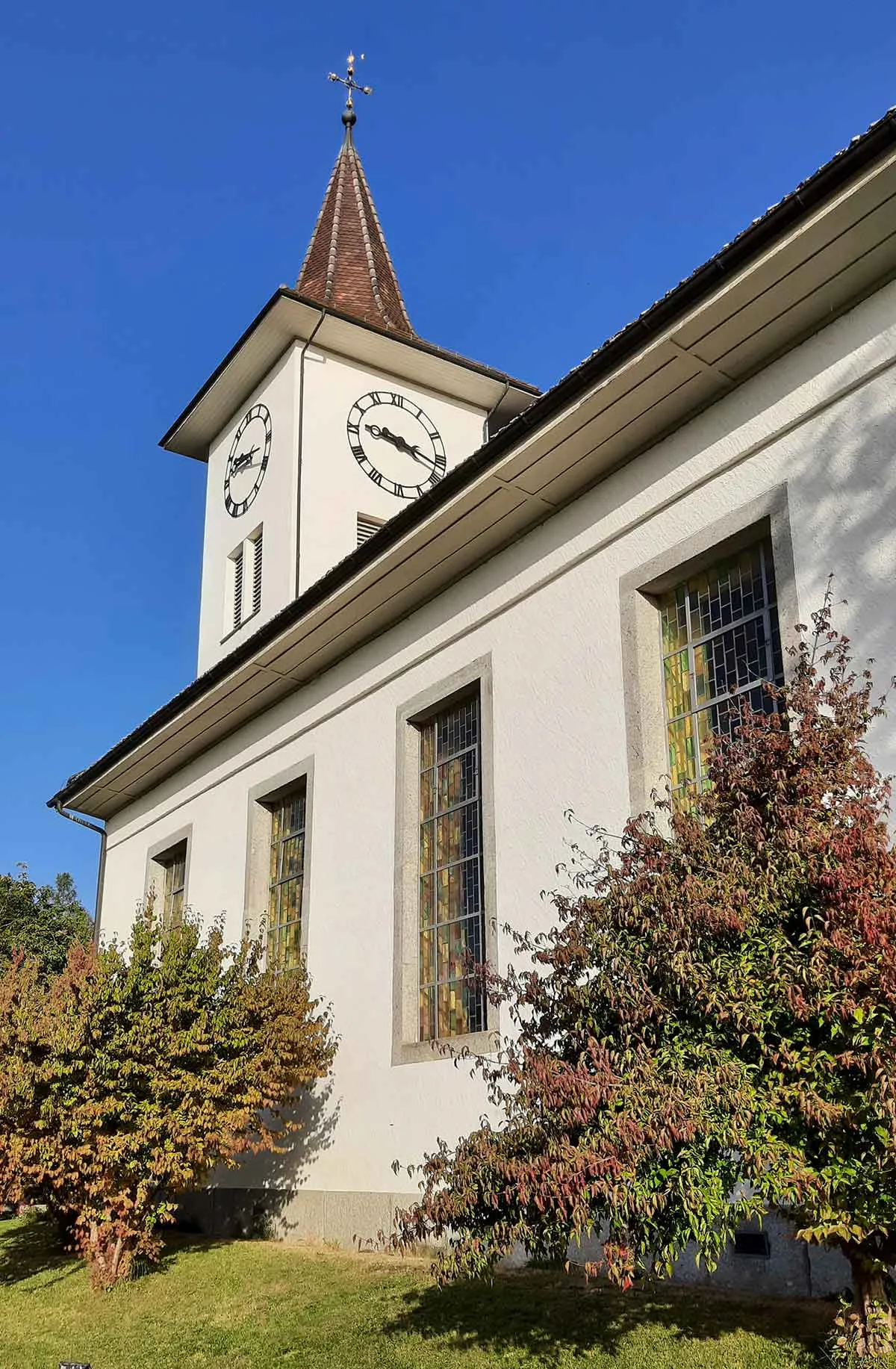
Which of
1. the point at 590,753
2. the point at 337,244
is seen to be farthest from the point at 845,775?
the point at 337,244

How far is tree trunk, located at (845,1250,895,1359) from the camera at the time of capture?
4.97m

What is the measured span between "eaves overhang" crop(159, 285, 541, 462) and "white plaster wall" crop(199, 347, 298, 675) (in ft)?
0.78

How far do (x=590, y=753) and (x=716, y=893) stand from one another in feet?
13.3

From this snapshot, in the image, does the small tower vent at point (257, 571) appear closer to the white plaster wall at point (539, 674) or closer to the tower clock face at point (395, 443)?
the tower clock face at point (395, 443)

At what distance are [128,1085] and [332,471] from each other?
10.7 m

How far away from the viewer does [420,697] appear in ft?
37.4

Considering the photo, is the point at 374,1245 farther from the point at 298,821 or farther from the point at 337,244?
the point at 337,244

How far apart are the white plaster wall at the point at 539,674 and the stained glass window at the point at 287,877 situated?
0.45 meters

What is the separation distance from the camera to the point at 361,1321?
24.2 ft

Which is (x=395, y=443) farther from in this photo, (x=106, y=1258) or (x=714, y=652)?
(x=106, y=1258)

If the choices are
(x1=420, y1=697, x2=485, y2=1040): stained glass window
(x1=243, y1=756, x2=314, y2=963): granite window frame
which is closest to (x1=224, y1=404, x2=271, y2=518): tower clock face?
(x1=243, y1=756, x2=314, y2=963): granite window frame

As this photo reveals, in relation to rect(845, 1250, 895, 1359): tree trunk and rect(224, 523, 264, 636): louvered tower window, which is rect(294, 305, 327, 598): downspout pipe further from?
rect(845, 1250, 895, 1359): tree trunk

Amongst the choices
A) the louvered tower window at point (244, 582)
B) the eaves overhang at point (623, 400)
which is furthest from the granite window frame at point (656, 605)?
the louvered tower window at point (244, 582)

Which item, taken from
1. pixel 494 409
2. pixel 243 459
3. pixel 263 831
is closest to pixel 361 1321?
pixel 263 831
